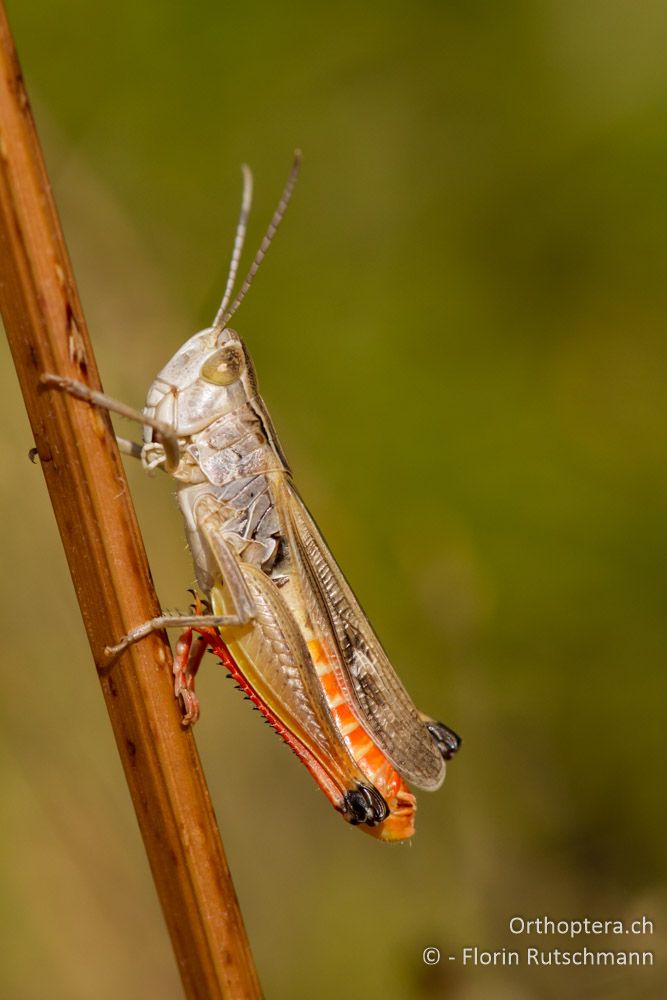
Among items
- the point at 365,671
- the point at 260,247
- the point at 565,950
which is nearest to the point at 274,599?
the point at 365,671

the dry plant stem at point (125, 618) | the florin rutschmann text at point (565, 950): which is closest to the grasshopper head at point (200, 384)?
the dry plant stem at point (125, 618)

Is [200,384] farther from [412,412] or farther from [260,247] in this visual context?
[412,412]

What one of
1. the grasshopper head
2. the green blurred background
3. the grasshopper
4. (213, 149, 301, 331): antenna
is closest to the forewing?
the grasshopper

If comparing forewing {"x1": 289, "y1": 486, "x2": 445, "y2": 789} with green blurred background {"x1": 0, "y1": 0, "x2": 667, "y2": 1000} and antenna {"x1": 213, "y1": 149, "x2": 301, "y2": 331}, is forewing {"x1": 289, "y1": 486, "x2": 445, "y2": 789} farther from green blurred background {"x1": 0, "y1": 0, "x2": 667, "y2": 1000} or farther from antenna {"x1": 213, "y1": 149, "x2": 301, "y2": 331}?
green blurred background {"x1": 0, "y1": 0, "x2": 667, "y2": 1000}

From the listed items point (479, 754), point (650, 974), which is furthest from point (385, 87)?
point (650, 974)

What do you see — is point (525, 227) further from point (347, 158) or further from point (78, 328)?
point (78, 328)
